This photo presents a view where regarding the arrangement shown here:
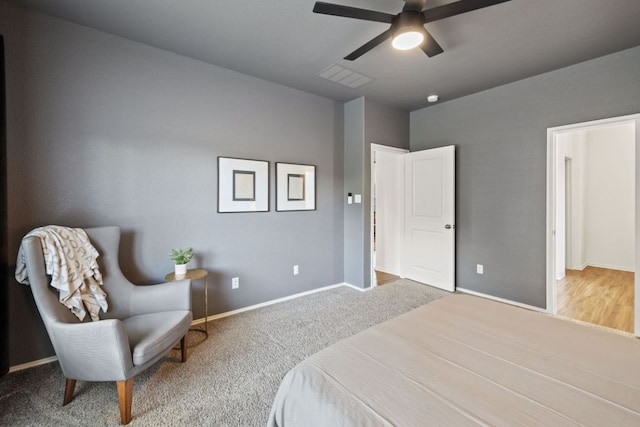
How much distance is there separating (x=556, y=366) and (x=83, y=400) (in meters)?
2.61

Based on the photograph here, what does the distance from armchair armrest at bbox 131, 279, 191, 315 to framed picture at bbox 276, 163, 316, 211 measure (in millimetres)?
1505

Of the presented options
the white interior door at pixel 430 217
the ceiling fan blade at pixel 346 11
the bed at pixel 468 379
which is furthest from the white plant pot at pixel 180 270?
the white interior door at pixel 430 217

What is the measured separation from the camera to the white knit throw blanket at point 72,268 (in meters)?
1.76

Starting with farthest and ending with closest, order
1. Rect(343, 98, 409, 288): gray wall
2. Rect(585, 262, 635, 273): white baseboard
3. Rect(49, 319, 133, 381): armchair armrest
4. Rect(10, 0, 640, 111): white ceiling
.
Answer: Rect(585, 262, 635, 273): white baseboard < Rect(343, 98, 409, 288): gray wall < Rect(10, 0, 640, 111): white ceiling < Rect(49, 319, 133, 381): armchair armrest

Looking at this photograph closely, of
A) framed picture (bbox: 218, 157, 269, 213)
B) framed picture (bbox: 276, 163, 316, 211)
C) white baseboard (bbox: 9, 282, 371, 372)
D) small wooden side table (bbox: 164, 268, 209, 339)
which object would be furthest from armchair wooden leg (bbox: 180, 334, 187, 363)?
framed picture (bbox: 276, 163, 316, 211)

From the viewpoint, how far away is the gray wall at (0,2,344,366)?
6.78ft

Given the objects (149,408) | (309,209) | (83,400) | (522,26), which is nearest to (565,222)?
(522,26)

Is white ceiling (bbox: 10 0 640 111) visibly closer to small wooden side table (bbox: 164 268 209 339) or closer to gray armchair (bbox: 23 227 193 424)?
gray armchair (bbox: 23 227 193 424)

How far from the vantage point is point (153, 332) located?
1.79 metres

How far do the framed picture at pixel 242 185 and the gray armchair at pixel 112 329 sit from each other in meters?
1.11

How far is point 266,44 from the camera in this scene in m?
2.50

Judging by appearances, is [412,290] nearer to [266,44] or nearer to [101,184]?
[266,44]

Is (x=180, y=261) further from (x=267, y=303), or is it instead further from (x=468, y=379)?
(x=468, y=379)

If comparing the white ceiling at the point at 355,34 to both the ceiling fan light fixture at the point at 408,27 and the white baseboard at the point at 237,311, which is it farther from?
the white baseboard at the point at 237,311
